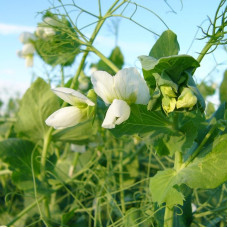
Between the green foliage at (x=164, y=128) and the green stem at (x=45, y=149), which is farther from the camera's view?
the green stem at (x=45, y=149)

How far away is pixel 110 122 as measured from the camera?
0.57 metres

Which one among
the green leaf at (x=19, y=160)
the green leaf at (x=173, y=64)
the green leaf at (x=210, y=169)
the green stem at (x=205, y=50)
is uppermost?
the green stem at (x=205, y=50)

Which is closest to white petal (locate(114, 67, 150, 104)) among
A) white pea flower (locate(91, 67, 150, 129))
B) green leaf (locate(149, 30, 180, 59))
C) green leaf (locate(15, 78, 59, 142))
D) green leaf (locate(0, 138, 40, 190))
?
white pea flower (locate(91, 67, 150, 129))

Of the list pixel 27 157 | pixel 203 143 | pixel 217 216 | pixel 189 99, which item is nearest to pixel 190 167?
pixel 203 143

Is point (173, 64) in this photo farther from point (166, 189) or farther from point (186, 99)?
point (166, 189)

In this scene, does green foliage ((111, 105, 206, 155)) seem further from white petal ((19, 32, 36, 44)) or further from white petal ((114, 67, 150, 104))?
white petal ((19, 32, 36, 44))

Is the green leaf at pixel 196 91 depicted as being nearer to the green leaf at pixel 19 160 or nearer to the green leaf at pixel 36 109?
the green leaf at pixel 36 109

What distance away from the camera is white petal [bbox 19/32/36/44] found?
53.5 inches

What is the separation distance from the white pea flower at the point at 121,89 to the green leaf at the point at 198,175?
163 mm

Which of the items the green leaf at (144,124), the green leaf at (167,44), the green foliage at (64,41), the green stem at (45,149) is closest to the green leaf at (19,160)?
the green stem at (45,149)

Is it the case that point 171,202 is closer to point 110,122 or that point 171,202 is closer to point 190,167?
point 190,167

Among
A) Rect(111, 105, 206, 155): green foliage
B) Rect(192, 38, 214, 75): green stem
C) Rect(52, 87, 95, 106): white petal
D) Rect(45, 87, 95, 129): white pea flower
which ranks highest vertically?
Answer: Rect(192, 38, 214, 75): green stem

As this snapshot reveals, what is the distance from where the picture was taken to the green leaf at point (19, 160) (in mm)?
1010

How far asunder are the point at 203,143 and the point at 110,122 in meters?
0.22
